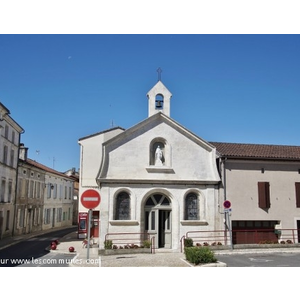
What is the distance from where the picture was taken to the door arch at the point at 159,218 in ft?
56.4

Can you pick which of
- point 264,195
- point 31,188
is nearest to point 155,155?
point 264,195

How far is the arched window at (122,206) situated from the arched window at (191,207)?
316cm

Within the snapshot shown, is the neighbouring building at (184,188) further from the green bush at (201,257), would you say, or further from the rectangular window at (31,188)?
the rectangular window at (31,188)

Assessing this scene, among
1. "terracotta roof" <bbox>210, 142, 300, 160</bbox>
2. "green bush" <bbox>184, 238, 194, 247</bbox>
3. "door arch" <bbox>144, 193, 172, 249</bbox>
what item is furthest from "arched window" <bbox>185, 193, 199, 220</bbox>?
"terracotta roof" <bbox>210, 142, 300, 160</bbox>

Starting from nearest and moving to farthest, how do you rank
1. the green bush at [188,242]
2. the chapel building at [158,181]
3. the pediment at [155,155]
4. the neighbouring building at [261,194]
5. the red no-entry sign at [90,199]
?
the red no-entry sign at [90,199] < the green bush at [188,242] < the chapel building at [158,181] < the pediment at [155,155] < the neighbouring building at [261,194]

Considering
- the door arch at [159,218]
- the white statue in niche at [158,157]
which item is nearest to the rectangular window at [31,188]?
the door arch at [159,218]

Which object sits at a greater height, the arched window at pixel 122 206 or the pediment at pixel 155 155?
the pediment at pixel 155 155

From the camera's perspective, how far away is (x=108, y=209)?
16.7m

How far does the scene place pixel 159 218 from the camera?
1741 cm

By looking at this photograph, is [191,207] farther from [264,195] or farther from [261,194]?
[264,195]

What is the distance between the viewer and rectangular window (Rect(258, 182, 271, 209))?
718 inches

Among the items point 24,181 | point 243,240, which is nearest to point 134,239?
point 243,240

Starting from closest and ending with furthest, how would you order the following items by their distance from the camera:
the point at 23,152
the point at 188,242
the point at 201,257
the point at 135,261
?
the point at 201,257 → the point at 135,261 → the point at 188,242 → the point at 23,152

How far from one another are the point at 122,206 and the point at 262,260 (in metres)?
7.15
